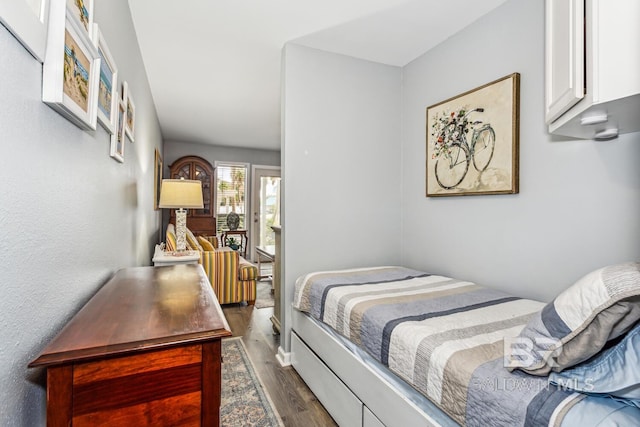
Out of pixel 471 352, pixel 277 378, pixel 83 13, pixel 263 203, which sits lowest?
pixel 277 378

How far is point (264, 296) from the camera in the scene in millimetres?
4348

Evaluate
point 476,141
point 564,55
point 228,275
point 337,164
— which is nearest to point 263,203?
point 228,275

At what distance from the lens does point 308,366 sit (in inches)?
80.7

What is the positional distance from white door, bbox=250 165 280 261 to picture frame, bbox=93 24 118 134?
5.37m

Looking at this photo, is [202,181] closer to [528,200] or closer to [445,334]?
[528,200]

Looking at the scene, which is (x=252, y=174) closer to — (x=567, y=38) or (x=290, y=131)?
(x=290, y=131)

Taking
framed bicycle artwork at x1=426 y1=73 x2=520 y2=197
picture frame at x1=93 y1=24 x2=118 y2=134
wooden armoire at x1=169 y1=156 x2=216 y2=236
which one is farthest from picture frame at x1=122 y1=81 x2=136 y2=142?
wooden armoire at x1=169 y1=156 x2=216 y2=236

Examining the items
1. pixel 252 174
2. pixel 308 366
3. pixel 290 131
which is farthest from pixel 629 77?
pixel 252 174

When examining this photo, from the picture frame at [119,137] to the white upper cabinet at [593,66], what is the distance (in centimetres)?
199

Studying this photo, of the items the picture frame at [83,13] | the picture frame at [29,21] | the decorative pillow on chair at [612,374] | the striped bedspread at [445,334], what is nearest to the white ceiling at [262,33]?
the picture frame at [83,13]

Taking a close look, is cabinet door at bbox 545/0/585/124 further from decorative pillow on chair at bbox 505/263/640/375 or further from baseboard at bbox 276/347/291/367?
baseboard at bbox 276/347/291/367

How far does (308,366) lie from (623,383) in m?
1.63

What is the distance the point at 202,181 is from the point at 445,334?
5.82m

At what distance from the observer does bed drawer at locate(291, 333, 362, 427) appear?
1554mm
